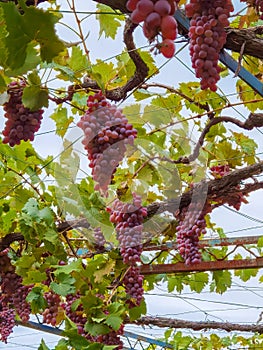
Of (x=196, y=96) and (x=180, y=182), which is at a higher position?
(x=196, y=96)

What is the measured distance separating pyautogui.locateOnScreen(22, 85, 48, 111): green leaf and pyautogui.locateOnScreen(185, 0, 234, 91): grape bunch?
0.40m

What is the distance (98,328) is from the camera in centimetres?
212

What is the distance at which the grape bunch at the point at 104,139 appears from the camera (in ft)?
4.52

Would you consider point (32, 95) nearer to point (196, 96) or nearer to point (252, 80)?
point (252, 80)

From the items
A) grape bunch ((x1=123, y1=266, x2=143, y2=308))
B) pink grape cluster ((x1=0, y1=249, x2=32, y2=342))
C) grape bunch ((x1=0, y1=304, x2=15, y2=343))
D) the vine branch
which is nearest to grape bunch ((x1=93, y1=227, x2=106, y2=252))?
grape bunch ((x1=123, y1=266, x2=143, y2=308))

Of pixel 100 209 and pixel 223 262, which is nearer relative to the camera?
pixel 100 209

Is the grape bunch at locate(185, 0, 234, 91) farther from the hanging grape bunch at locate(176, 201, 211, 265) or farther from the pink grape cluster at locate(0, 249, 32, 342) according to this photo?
the pink grape cluster at locate(0, 249, 32, 342)

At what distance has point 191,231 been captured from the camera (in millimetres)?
2285

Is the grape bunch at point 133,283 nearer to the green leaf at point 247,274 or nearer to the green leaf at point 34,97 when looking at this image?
the green leaf at point 34,97

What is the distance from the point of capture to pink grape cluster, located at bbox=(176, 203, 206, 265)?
2279 mm

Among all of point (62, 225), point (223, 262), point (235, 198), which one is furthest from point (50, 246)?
point (223, 262)

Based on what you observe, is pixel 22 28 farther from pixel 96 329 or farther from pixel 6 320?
pixel 6 320

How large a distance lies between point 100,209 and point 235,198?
53 cm

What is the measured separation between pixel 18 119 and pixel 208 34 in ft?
2.20
